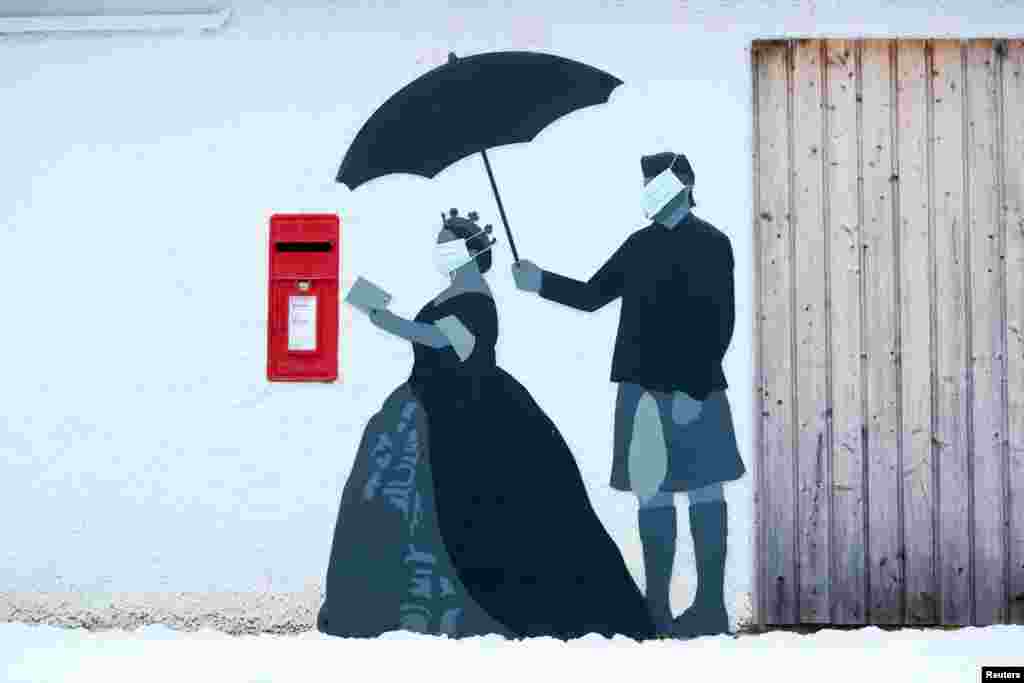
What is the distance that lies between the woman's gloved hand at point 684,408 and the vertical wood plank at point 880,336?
0.75 meters

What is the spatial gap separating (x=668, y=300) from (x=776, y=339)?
498 millimetres

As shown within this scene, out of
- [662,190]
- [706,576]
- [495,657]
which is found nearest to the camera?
[495,657]

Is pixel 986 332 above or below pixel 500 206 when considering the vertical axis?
below

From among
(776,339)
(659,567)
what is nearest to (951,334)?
(776,339)

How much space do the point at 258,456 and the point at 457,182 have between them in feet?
4.91

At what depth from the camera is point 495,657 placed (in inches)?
212

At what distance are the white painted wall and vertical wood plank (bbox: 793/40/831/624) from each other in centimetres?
22

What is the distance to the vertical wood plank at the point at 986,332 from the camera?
18.4 feet

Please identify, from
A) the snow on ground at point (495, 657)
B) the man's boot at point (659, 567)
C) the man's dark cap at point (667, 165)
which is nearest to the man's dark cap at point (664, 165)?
the man's dark cap at point (667, 165)

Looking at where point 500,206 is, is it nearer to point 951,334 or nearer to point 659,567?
point 659,567

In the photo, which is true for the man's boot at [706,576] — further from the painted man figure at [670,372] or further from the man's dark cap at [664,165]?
the man's dark cap at [664,165]

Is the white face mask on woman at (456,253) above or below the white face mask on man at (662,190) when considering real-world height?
below

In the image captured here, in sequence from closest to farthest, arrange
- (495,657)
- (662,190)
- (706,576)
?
(495,657) → (706,576) → (662,190)

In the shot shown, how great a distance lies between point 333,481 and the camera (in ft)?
18.8
